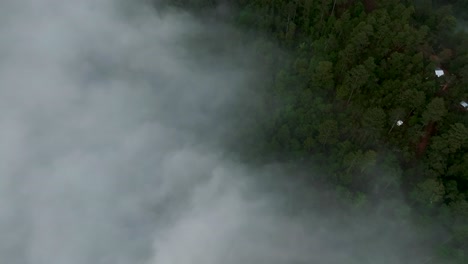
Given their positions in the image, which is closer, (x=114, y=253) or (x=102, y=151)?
(x=114, y=253)

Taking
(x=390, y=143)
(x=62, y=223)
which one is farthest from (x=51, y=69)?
(x=390, y=143)

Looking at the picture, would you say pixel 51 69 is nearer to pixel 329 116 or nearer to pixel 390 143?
pixel 329 116

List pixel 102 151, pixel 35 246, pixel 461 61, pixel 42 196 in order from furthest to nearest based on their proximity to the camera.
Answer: pixel 102 151 < pixel 42 196 < pixel 35 246 < pixel 461 61

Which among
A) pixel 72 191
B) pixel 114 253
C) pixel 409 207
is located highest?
pixel 72 191

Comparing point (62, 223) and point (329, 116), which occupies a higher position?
point (62, 223)

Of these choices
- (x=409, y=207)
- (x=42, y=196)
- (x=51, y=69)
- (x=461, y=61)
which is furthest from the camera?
(x=51, y=69)

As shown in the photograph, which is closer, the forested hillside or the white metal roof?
the forested hillside

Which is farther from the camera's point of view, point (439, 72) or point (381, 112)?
point (439, 72)

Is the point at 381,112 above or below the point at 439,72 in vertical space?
above
